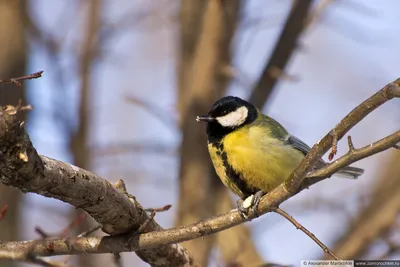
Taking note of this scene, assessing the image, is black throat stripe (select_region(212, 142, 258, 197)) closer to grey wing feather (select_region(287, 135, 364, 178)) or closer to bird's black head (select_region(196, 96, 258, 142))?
bird's black head (select_region(196, 96, 258, 142))

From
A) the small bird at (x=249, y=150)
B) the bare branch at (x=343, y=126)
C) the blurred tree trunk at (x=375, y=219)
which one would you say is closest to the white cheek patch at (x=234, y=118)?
the small bird at (x=249, y=150)

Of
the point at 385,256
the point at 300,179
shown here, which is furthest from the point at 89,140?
the point at 300,179

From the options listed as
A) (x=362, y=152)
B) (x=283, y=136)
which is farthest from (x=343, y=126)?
(x=283, y=136)

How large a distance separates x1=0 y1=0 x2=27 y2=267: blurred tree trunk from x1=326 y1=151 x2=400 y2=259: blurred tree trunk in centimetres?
213

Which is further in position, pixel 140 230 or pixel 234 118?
pixel 234 118

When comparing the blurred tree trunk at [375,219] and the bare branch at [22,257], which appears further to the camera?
the blurred tree trunk at [375,219]

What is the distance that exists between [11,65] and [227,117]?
5.89ft

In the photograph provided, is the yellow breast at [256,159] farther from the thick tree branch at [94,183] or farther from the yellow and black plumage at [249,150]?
the thick tree branch at [94,183]

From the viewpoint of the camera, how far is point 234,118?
2.80 meters

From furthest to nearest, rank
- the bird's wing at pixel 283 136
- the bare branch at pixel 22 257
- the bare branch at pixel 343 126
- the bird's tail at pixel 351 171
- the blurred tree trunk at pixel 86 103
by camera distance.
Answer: the blurred tree trunk at pixel 86 103, the bird's tail at pixel 351 171, the bird's wing at pixel 283 136, the bare branch at pixel 343 126, the bare branch at pixel 22 257

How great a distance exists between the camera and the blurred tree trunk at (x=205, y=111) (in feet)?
11.7

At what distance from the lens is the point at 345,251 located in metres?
3.53

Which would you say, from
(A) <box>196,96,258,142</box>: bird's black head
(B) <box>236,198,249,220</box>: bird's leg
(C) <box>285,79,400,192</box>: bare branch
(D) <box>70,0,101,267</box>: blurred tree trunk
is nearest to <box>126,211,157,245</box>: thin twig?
(B) <box>236,198,249,220</box>: bird's leg

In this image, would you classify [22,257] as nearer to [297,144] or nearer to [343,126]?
[343,126]
